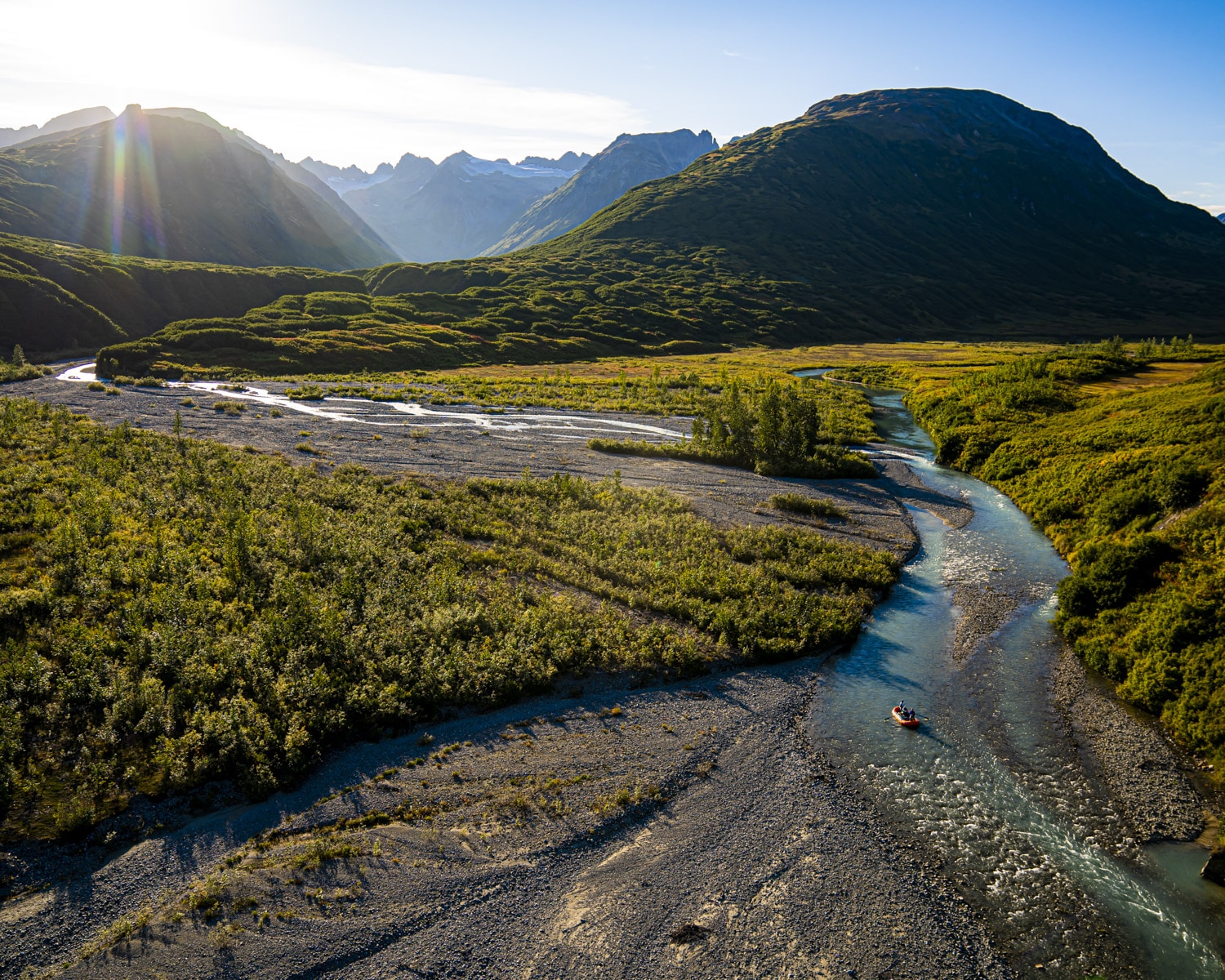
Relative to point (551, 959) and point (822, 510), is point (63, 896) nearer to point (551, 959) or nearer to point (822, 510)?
point (551, 959)

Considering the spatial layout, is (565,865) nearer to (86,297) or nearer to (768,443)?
(768,443)

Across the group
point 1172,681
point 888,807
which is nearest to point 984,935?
point 888,807

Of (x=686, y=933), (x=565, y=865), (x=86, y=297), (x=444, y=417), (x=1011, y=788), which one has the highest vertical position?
(x=86, y=297)

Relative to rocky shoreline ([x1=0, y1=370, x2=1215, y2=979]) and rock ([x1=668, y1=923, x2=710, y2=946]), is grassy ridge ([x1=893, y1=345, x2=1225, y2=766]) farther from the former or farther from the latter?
rock ([x1=668, y1=923, x2=710, y2=946])

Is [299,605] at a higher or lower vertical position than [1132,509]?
lower

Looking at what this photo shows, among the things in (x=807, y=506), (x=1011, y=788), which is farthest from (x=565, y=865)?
(x=807, y=506)

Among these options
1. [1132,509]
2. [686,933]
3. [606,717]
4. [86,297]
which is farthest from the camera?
[86,297]
